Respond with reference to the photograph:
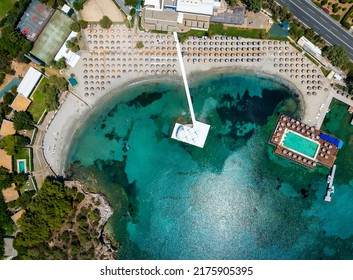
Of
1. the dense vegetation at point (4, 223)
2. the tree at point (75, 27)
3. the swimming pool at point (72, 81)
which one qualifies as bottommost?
the dense vegetation at point (4, 223)

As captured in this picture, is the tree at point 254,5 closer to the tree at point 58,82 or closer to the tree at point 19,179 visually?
the tree at point 58,82

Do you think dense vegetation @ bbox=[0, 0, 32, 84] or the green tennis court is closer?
dense vegetation @ bbox=[0, 0, 32, 84]

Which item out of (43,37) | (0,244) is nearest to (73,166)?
(0,244)

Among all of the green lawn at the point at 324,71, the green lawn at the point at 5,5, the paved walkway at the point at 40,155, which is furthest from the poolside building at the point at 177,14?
the paved walkway at the point at 40,155

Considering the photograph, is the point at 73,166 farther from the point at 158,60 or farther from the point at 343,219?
the point at 343,219

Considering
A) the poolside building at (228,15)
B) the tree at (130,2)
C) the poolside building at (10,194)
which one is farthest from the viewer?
the poolside building at (228,15)

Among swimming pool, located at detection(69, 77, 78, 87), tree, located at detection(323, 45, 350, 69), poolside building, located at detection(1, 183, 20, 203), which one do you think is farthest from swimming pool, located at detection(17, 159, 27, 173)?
tree, located at detection(323, 45, 350, 69)

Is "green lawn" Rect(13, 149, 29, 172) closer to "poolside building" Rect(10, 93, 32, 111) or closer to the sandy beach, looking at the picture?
the sandy beach
